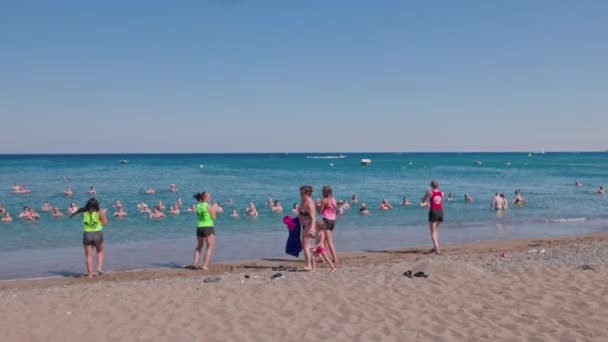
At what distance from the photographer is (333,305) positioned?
7156 millimetres

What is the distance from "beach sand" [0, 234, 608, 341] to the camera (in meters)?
6.07

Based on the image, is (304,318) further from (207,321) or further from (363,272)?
(363,272)

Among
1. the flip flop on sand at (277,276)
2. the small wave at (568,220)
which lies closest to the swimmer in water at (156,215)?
the flip flop on sand at (277,276)

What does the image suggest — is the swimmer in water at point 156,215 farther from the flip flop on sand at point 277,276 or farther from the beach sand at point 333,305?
the flip flop on sand at point 277,276

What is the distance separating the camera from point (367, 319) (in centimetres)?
650

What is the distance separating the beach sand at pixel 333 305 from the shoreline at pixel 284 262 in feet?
0.54

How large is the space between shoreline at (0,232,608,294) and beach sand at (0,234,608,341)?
0.17m

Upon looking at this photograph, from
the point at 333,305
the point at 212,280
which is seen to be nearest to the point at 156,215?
the point at 212,280

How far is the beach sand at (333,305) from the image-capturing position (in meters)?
6.07

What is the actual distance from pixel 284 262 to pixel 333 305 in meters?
4.70

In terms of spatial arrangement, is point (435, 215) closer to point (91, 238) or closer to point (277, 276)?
Answer: point (277, 276)

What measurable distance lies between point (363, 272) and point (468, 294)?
7.66 ft

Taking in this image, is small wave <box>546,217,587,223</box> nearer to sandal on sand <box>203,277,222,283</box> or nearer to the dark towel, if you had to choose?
the dark towel

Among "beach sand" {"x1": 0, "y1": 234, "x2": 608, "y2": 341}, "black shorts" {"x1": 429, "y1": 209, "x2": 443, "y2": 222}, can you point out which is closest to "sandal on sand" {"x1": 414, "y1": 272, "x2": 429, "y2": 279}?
"beach sand" {"x1": 0, "y1": 234, "x2": 608, "y2": 341}
